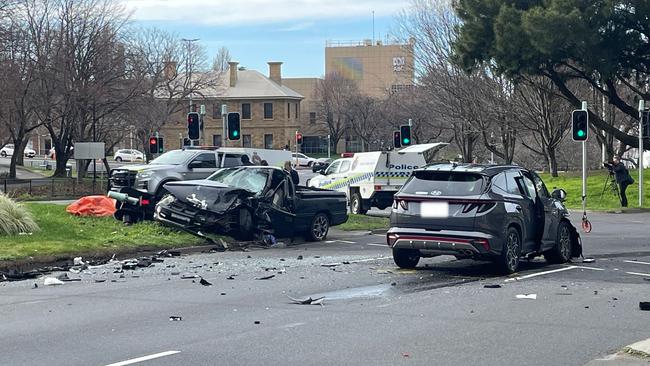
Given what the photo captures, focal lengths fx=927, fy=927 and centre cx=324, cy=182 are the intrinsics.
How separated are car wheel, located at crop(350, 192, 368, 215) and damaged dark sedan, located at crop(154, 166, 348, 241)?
30.7 ft

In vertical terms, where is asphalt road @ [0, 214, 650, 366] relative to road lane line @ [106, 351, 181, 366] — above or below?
below

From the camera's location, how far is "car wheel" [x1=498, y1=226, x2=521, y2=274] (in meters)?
14.2

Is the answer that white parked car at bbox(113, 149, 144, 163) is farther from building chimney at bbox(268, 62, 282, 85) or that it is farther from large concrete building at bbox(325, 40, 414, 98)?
large concrete building at bbox(325, 40, 414, 98)

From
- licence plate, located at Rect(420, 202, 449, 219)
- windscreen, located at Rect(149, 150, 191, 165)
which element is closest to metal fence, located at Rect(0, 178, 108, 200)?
windscreen, located at Rect(149, 150, 191, 165)

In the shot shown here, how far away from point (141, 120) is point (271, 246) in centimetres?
3907

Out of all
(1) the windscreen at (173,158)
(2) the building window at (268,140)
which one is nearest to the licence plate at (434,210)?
(1) the windscreen at (173,158)

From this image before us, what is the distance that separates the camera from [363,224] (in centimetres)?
2502

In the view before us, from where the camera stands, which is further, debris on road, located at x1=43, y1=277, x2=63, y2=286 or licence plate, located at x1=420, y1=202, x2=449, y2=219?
licence plate, located at x1=420, y1=202, x2=449, y2=219

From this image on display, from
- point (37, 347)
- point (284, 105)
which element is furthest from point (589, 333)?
point (284, 105)

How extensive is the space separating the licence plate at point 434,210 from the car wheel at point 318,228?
7.00 meters

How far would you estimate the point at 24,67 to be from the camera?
45906mm

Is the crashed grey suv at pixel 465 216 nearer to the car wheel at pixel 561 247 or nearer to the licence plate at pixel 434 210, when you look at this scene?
the licence plate at pixel 434 210

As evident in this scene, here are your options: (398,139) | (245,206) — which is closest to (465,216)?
(245,206)

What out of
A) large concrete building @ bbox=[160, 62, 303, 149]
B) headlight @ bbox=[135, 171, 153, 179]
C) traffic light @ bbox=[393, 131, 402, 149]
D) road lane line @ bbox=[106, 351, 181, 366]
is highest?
large concrete building @ bbox=[160, 62, 303, 149]
